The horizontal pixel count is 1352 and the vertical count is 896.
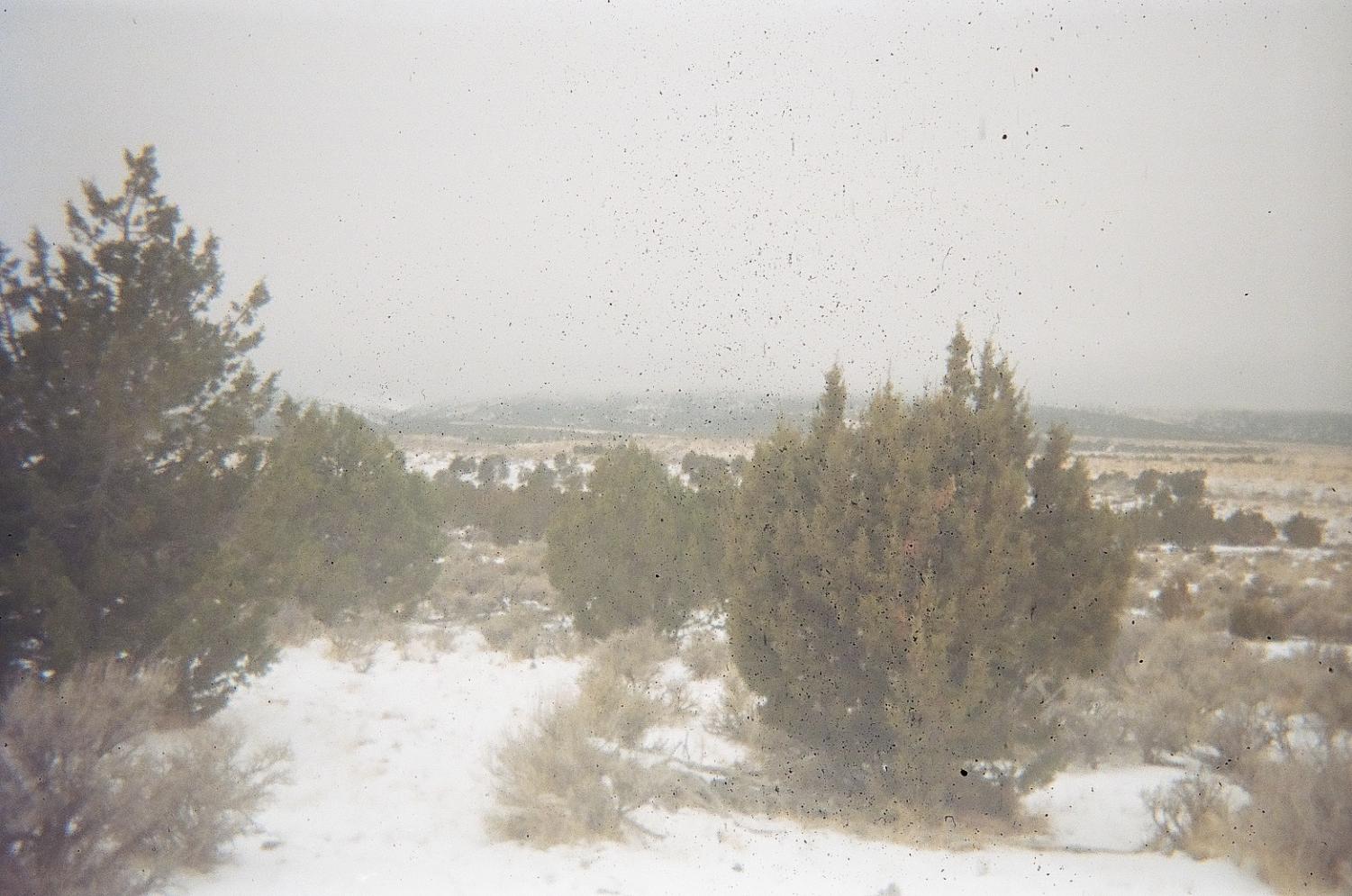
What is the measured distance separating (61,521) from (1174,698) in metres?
11.5

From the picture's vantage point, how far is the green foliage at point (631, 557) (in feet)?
45.4

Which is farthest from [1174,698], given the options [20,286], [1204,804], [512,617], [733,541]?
[20,286]

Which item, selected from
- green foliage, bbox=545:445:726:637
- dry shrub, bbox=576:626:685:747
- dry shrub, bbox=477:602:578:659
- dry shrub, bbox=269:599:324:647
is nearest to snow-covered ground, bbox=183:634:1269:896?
dry shrub, bbox=576:626:685:747

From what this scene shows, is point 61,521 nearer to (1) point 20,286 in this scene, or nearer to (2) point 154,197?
(1) point 20,286

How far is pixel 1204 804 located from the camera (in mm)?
6227

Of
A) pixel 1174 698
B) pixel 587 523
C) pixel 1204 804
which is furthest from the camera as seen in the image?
pixel 587 523

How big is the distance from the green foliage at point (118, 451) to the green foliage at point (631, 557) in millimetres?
7847

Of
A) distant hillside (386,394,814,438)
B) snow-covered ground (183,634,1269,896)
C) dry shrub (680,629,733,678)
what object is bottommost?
dry shrub (680,629,733,678)

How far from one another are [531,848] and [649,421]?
206 feet

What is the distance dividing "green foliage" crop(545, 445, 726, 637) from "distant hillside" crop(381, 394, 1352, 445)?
12499 mm

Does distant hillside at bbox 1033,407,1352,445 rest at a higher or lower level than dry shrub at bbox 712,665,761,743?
higher

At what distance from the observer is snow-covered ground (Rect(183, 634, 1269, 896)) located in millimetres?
5051

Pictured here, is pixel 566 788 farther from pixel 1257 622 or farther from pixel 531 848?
pixel 1257 622

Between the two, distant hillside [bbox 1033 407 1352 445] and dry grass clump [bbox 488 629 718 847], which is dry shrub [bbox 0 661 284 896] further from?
distant hillside [bbox 1033 407 1352 445]
